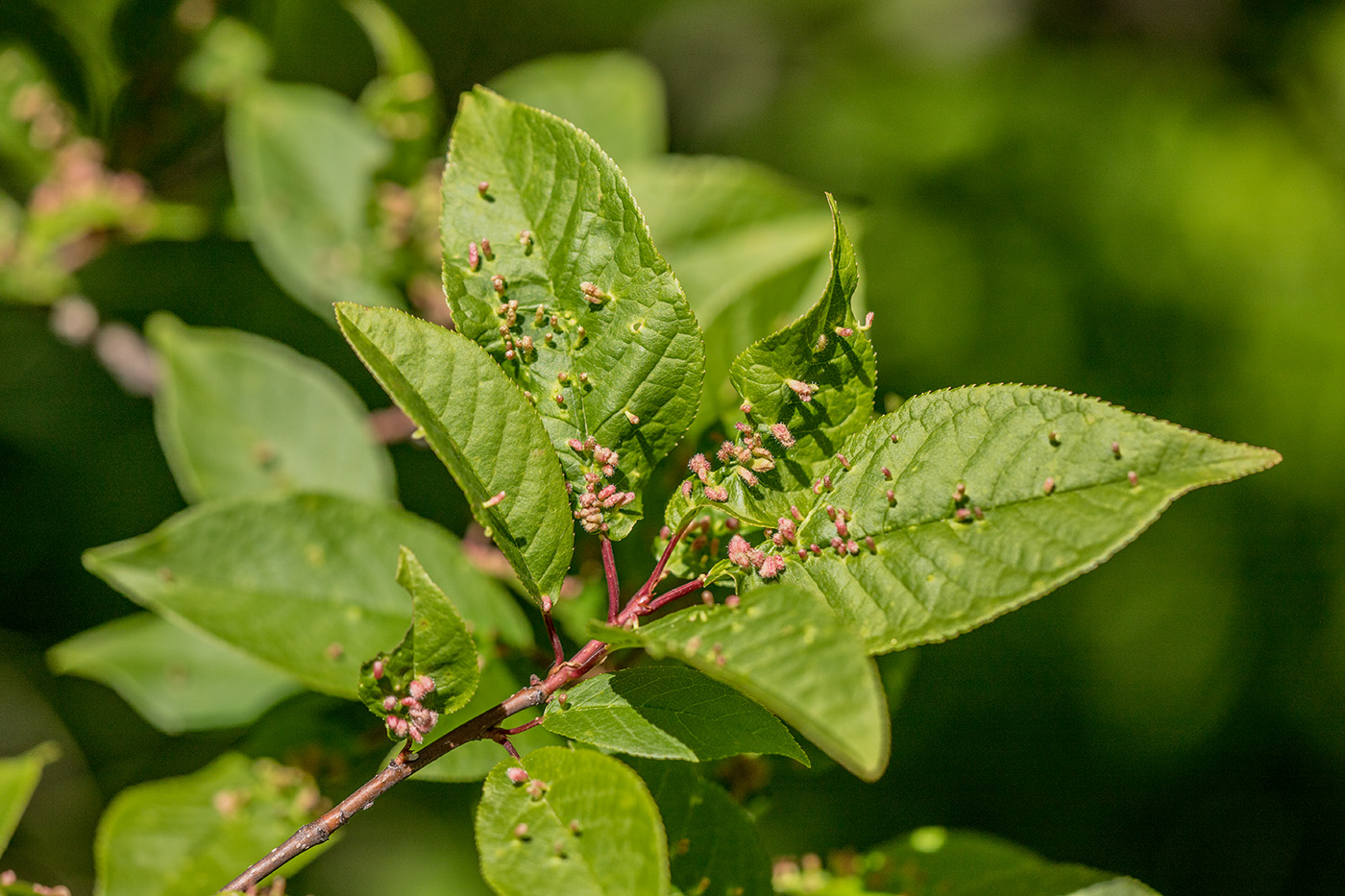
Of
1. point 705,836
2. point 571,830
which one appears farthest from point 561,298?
point 705,836

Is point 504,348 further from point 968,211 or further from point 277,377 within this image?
point 968,211

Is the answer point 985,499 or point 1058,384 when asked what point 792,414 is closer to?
point 985,499

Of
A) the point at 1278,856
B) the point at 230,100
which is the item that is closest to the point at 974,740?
the point at 1278,856

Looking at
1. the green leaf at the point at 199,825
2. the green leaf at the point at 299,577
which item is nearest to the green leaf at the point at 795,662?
the green leaf at the point at 299,577

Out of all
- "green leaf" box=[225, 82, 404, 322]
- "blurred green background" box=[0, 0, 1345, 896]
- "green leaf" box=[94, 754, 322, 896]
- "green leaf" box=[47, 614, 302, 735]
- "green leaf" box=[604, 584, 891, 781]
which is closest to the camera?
"green leaf" box=[604, 584, 891, 781]

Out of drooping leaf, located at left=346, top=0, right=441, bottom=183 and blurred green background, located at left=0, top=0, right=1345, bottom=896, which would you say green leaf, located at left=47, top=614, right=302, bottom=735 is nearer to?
blurred green background, located at left=0, top=0, right=1345, bottom=896

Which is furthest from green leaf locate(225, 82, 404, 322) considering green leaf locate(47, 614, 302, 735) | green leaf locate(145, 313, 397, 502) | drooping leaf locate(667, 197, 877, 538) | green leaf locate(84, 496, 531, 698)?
drooping leaf locate(667, 197, 877, 538)
